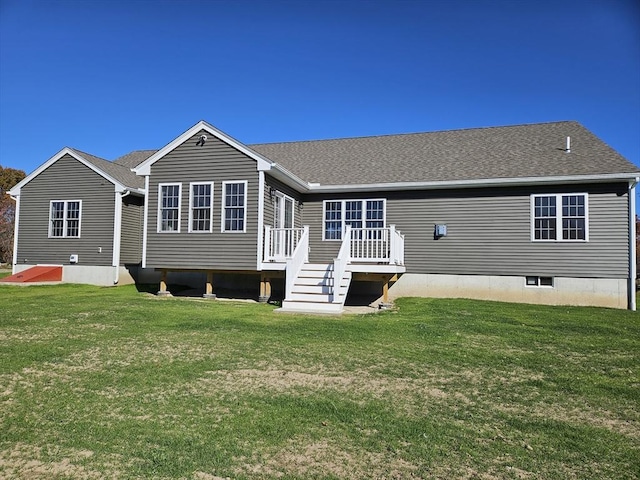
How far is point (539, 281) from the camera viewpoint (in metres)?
13.4

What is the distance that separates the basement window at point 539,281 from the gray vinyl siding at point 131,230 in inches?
577

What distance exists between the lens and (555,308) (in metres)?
12.1

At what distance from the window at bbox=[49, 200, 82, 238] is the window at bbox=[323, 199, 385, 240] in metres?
10.0

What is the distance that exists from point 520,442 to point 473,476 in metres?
0.83

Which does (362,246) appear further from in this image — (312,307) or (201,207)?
(201,207)

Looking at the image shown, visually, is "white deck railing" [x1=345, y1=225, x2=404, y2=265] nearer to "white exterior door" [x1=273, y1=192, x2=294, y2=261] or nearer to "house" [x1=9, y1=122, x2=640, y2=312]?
"house" [x1=9, y1=122, x2=640, y2=312]

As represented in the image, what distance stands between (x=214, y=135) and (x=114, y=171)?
6584 mm

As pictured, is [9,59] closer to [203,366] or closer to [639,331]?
[203,366]

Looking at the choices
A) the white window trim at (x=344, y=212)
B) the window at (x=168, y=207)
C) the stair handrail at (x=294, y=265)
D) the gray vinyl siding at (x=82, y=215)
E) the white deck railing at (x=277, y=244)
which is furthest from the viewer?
the gray vinyl siding at (x=82, y=215)

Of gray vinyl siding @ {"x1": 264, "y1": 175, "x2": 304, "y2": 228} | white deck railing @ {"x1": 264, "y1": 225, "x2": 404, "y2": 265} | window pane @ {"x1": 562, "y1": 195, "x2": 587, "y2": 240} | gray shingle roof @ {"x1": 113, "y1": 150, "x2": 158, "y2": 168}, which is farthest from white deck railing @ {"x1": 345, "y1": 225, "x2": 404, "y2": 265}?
gray shingle roof @ {"x1": 113, "y1": 150, "x2": 158, "y2": 168}

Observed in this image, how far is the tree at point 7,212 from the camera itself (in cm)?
3625

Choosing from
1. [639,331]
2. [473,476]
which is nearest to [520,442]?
[473,476]

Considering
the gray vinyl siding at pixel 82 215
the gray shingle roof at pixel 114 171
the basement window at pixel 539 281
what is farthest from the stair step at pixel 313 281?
the gray shingle roof at pixel 114 171

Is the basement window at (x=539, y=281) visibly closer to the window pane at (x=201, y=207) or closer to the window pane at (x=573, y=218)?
the window pane at (x=573, y=218)
